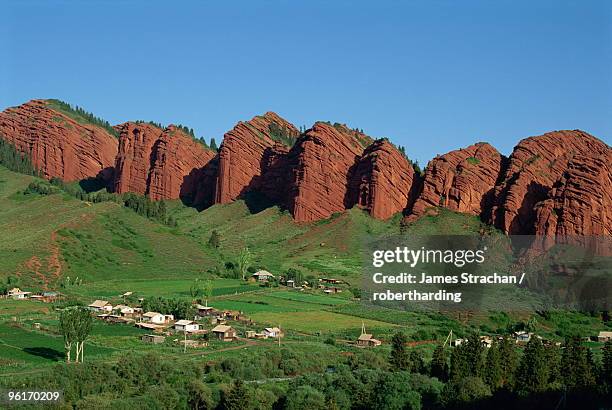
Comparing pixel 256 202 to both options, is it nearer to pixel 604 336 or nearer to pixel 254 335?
pixel 254 335

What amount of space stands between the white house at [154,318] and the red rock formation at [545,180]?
63.9 m

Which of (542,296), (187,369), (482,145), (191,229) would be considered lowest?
(187,369)

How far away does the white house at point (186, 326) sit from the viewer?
298 feet

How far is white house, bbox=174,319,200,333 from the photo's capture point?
90.7 metres

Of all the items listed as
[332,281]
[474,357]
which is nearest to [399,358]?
[474,357]

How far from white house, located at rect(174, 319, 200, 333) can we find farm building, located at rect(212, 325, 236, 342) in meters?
2.58

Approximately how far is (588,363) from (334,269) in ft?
244

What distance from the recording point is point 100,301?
104062 mm

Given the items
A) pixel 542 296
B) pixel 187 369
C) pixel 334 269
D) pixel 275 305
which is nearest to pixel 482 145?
pixel 334 269

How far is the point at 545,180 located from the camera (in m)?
149

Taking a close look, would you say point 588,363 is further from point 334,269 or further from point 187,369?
point 334,269

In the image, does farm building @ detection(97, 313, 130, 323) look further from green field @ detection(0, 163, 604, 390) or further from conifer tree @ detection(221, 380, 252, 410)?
conifer tree @ detection(221, 380, 252, 410)

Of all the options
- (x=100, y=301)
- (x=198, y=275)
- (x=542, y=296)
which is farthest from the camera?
(x=198, y=275)

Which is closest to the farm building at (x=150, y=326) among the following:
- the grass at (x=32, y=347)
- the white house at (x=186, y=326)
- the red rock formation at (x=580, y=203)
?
the white house at (x=186, y=326)
